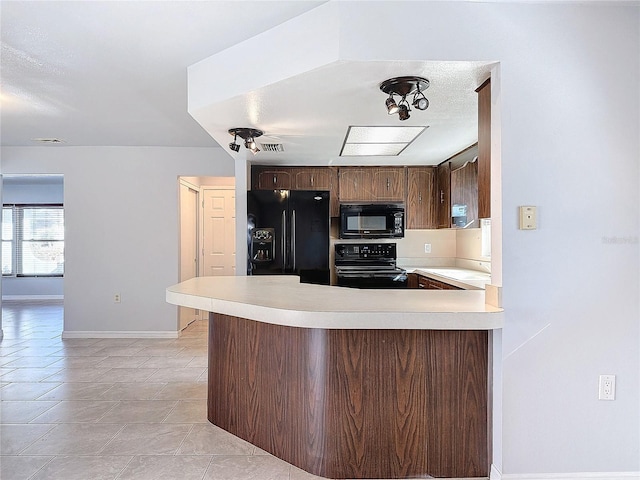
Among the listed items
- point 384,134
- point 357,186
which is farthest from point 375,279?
point 384,134

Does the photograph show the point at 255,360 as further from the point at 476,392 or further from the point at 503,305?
the point at 503,305

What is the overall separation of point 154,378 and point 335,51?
299 centimetres

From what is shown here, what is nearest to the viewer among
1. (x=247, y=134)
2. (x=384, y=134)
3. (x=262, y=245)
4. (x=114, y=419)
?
(x=114, y=419)

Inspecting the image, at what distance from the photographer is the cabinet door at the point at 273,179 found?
4.94 meters

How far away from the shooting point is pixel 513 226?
6.51 ft

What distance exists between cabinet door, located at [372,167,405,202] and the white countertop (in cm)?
246

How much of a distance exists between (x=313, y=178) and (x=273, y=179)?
0.45m

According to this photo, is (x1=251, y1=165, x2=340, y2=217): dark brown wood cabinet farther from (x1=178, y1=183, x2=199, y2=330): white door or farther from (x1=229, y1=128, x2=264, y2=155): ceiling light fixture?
(x1=229, y1=128, x2=264, y2=155): ceiling light fixture

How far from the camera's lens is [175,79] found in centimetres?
288

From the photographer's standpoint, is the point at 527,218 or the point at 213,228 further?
the point at 213,228

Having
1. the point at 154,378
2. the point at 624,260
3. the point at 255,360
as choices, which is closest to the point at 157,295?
the point at 154,378

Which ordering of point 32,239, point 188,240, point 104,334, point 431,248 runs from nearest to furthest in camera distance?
point 104,334
point 431,248
point 188,240
point 32,239

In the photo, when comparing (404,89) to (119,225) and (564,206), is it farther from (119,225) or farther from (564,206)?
(119,225)

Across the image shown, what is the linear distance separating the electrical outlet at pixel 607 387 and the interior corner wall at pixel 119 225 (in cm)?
426
